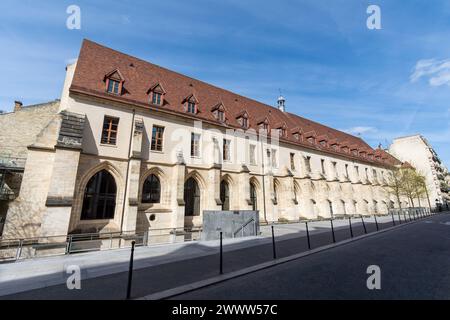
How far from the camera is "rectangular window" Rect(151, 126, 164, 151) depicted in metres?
16.6

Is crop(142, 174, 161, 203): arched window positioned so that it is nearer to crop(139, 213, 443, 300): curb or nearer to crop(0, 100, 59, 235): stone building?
crop(0, 100, 59, 235): stone building

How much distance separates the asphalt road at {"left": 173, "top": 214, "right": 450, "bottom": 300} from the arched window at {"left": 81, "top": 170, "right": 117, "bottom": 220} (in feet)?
38.5

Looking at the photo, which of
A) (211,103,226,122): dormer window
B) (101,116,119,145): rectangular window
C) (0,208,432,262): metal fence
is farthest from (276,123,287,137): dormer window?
(101,116,119,145): rectangular window

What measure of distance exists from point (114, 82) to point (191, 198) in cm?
1135

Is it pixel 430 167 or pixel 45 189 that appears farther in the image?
pixel 430 167

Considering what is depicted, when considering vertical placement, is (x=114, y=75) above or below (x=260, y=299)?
above

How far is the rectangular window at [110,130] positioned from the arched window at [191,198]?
679 cm

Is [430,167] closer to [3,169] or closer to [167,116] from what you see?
[167,116]

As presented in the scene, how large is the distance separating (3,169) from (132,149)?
9.64m

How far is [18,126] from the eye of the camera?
60.8ft

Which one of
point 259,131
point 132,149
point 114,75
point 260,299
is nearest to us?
point 260,299

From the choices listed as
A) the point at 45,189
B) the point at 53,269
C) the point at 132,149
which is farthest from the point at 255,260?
the point at 45,189

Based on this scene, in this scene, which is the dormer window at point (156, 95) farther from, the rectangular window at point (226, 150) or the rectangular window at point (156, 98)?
the rectangular window at point (226, 150)

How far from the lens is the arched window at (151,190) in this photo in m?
15.6
